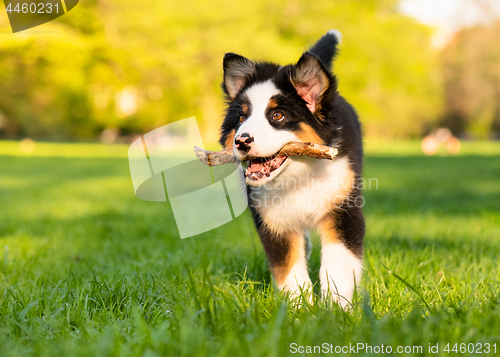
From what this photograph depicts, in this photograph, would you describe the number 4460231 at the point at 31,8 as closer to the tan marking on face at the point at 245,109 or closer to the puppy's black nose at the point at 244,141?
the tan marking on face at the point at 245,109

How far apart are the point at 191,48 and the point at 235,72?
1717cm

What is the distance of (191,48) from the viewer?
19.2 meters

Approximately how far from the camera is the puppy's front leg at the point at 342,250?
7.79 feet

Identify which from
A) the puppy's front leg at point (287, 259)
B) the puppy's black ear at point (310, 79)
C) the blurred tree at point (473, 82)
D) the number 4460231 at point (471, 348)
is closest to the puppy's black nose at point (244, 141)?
the puppy's black ear at point (310, 79)

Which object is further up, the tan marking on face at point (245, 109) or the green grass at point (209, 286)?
the tan marking on face at point (245, 109)

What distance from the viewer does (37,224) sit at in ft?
15.6

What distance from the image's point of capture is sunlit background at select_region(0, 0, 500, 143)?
18.9m

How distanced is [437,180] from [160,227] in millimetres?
6550

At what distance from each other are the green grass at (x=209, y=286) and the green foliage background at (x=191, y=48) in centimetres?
1142

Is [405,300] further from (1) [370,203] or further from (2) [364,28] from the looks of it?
(2) [364,28]

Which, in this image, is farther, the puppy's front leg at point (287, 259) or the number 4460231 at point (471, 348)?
the puppy's front leg at point (287, 259)

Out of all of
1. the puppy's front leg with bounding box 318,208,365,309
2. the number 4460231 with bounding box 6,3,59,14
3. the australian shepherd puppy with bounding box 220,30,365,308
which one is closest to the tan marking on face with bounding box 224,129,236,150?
the australian shepherd puppy with bounding box 220,30,365,308

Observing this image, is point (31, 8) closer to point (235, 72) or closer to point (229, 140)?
point (235, 72)

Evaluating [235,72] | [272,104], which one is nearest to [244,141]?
[272,104]
